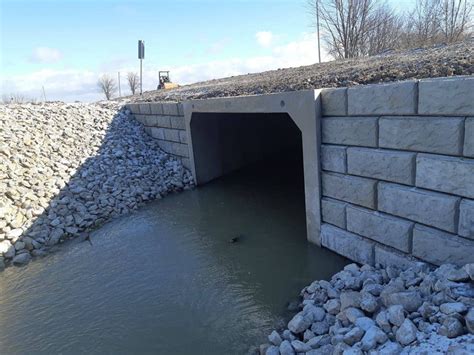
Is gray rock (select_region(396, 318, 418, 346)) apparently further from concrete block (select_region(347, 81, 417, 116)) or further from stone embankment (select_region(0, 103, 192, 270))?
stone embankment (select_region(0, 103, 192, 270))

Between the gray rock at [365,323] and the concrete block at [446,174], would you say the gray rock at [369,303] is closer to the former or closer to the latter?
the gray rock at [365,323]

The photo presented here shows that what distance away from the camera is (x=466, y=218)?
11.3ft

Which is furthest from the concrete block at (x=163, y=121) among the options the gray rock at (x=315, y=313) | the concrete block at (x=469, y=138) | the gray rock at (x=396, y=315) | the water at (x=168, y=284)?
the gray rock at (x=396, y=315)

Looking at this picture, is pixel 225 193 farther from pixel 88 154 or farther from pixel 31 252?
pixel 31 252

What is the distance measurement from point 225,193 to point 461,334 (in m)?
6.63

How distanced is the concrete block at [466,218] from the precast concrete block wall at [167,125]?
6.82 metres

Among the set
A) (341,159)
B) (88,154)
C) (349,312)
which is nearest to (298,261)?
(341,159)

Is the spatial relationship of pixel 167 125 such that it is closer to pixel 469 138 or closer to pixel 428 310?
pixel 469 138

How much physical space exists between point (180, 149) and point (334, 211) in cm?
550

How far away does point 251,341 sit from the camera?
391cm

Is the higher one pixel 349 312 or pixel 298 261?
pixel 349 312

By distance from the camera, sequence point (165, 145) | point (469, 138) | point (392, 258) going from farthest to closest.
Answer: point (165, 145), point (392, 258), point (469, 138)

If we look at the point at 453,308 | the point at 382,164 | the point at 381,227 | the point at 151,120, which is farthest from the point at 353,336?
the point at 151,120

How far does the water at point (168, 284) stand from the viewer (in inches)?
165
